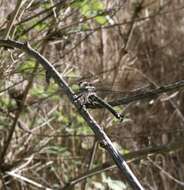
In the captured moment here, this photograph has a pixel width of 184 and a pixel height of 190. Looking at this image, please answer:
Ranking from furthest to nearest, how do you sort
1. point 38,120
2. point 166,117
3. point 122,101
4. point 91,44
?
point 166,117, point 91,44, point 38,120, point 122,101

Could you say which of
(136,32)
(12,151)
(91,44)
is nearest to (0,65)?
(12,151)

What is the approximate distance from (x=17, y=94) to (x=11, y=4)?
0.55 m

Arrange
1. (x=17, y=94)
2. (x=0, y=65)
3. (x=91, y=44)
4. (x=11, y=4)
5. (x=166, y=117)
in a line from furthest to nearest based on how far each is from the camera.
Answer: (x=166, y=117)
(x=91, y=44)
(x=17, y=94)
(x=11, y=4)
(x=0, y=65)

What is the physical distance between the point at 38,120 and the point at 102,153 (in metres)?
0.42

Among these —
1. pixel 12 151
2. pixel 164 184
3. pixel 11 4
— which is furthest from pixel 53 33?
pixel 164 184

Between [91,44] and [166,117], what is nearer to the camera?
[91,44]

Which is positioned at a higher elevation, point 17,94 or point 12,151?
point 17,94

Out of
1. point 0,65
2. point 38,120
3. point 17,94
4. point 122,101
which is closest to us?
Result: point 122,101

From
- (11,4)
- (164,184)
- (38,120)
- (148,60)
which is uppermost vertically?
(148,60)

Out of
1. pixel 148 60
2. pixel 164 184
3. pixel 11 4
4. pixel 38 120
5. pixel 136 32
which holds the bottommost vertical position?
pixel 164 184

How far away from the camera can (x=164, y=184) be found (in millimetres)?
4250

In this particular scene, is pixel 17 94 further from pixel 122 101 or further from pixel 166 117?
pixel 166 117

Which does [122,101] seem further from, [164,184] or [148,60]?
[148,60]

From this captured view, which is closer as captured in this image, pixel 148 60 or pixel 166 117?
pixel 166 117
